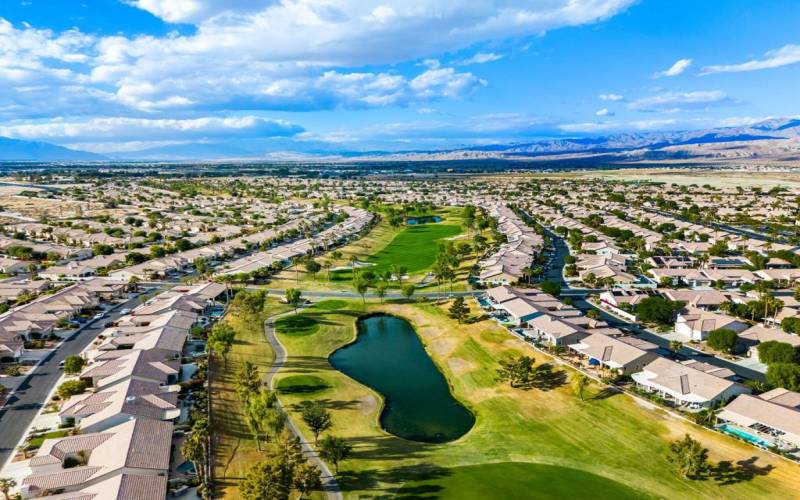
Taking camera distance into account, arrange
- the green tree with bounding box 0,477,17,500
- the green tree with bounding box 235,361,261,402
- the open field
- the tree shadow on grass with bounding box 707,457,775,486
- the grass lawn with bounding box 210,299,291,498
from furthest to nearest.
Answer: the open field < the green tree with bounding box 235,361,261,402 < the grass lawn with bounding box 210,299,291,498 < the tree shadow on grass with bounding box 707,457,775,486 < the green tree with bounding box 0,477,17,500

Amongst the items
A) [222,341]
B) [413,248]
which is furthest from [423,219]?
[222,341]

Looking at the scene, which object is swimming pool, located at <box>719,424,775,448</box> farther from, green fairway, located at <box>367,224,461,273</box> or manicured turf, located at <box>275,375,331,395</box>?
green fairway, located at <box>367,224,461,273</box>

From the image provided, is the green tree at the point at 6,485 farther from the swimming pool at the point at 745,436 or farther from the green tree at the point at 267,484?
the swimming pool at the point at 745,436

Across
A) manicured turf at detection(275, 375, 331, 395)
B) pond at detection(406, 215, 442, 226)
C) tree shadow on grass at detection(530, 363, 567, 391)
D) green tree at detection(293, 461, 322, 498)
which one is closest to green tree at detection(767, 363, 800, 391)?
tree shadow on grass at detection(530, 363, 567, 391)

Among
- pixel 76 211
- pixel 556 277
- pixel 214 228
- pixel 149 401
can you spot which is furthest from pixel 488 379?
pixel 76 211

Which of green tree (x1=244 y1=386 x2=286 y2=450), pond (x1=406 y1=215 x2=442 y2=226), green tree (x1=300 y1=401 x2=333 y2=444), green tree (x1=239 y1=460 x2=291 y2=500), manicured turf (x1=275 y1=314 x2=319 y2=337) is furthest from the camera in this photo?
pond (x1=406 y1=215 x2=442 y2=226)

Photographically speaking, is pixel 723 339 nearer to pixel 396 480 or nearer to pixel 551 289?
pixel 551 289
